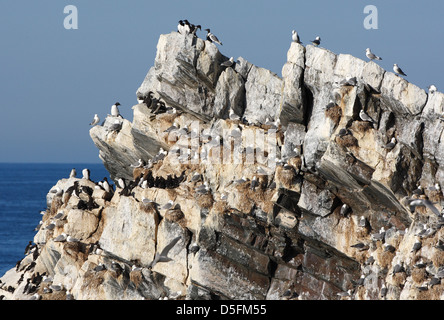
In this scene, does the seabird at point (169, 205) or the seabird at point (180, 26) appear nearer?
the seabird at point (169, 205)

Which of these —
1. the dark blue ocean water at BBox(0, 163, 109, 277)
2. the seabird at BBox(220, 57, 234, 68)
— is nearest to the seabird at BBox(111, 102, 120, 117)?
the seabird at BBox(220, 57, 234, 68)

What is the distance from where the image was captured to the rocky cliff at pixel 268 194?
38.5 m

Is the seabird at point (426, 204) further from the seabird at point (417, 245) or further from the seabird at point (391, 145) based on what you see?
the seabird at point (391, 145)

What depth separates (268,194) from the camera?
4094 cm

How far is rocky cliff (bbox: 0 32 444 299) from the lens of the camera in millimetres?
38531

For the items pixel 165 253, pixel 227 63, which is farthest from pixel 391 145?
pixel 165 253

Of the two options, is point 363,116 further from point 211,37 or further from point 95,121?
point 95,121

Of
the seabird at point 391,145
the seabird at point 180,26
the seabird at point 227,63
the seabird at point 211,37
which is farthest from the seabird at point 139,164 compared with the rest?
the seabird at point 391,145

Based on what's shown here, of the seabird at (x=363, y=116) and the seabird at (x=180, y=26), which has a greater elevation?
the seabird at (x=180, y=26)

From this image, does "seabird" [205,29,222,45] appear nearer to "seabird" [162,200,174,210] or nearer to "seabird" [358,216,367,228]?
"seabird" [162,200,174,210]

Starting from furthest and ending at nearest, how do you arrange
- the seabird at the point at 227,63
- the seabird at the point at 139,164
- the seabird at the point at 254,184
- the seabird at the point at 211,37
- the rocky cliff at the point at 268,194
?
1. the seabird at the point at 139,164
2. the seabird at the point at 211,37
3. the seabird at the point at 227,63
4. the seabird at the point at 254,184
5. the rocky cliff at the point at 268,194
